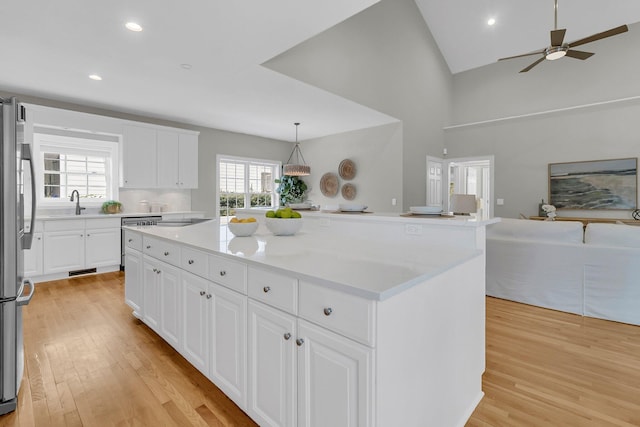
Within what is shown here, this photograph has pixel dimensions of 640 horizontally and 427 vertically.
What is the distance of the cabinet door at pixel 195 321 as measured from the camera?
1817 millimetres

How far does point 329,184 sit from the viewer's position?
7.18 m

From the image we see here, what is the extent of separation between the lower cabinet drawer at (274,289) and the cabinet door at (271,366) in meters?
0.04

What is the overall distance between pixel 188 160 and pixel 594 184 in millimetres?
7387

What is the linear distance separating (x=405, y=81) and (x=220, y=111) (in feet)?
11.3

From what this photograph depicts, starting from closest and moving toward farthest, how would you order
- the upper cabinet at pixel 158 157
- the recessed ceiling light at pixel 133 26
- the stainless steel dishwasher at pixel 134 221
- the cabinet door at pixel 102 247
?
the recessed ceiling light at pixel 133 26
the cabinet door at pixel 102 247
the stainless steel dishwasher at pixel 134 221
the upper cabinet at pixel 158 157

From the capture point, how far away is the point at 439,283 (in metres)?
1.35

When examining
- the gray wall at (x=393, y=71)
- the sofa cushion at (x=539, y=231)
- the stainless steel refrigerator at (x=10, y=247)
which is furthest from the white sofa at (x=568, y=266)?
the stainless steel refrigerator at (x=10, y=247)

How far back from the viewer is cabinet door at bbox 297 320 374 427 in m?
1.03

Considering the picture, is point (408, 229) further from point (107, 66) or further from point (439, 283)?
point (107, 66)

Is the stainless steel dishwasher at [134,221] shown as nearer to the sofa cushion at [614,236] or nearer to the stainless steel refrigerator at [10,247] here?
the stainless steel refrigerator at [10,247]

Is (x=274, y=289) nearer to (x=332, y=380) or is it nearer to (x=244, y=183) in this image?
(x=332, y=380)

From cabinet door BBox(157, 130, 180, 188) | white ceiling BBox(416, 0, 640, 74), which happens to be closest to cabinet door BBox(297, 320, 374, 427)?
cabinet door BBox(157, 130, 180, 188)

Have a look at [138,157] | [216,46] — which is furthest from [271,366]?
[138,157]

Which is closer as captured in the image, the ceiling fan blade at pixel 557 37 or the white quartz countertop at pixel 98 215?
the ceiling fan blade at pixel 557 37
